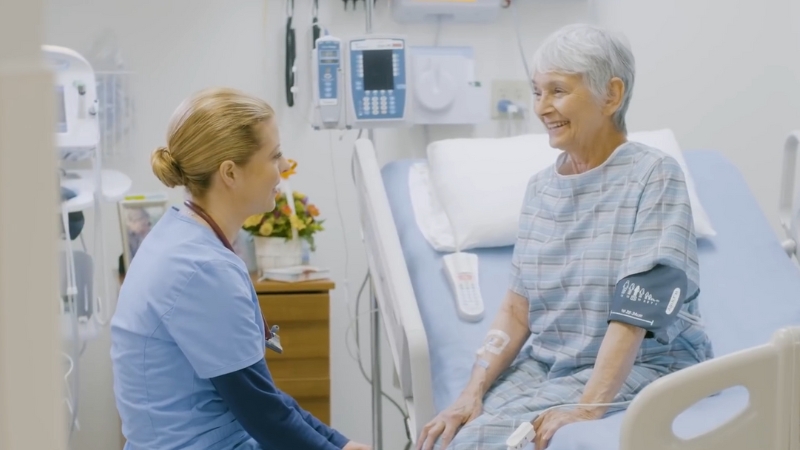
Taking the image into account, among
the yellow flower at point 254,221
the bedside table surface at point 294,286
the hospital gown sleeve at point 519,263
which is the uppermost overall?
the hospital gown sleeve at point 519,263

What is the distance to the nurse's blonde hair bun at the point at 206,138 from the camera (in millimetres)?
1794

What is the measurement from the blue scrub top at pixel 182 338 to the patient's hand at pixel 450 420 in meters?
0.42

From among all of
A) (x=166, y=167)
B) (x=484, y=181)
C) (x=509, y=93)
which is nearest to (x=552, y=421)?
(x=166, y=167)

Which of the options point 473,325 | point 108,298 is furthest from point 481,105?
point 108,298

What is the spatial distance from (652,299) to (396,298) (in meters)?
0.59

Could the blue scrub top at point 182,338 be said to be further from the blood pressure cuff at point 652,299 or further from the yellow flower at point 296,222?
the yellow flower at point 296,222

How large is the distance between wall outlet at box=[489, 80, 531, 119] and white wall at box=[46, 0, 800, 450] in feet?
0.12

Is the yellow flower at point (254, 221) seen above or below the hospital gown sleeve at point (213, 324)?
below

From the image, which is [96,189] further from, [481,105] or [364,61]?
[481,105]

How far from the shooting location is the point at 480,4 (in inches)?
127

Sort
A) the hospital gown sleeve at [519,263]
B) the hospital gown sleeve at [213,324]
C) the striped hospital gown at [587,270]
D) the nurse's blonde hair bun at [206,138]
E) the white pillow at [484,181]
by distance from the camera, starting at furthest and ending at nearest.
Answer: the white pillow at [484,181] < the hospital gown sleeve at [519,263] < the striped hospital gown at [587,270] < the nurse's blonde hair bun at [206,138] < the hospital gown sleeve at [213,324]

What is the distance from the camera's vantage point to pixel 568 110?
6.77 ft

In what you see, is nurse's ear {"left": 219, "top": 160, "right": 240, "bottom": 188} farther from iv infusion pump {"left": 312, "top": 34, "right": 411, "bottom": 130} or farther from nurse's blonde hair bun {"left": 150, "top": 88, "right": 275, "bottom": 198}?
iv infusion pump {"left": 312, "top": 34, "right": 411, "bottom": 130}

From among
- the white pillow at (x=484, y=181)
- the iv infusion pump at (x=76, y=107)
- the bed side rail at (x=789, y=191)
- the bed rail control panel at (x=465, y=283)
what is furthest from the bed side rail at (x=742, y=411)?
the iv infusion pump at (x=76, y=107)
